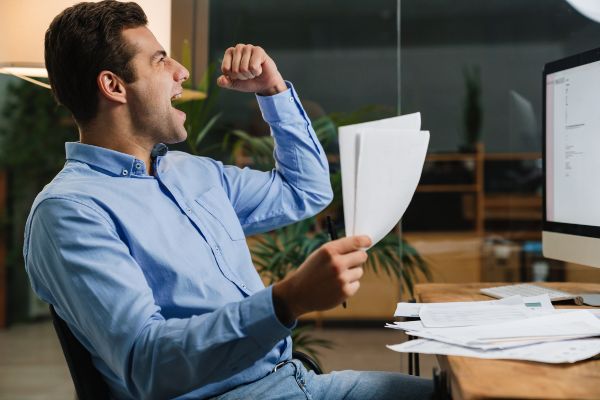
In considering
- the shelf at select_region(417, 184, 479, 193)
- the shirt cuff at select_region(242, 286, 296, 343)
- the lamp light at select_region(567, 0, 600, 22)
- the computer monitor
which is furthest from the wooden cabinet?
the shirt cuff at select_region(242, 286, 296, 343)

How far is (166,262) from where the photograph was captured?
4.22 feet

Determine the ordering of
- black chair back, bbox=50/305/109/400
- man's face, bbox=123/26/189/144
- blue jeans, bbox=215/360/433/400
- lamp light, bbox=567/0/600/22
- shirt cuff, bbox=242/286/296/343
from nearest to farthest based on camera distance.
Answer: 1. shirt cuff, bbox=242/286/296/343
2. black chair back, bbox=50/305/109/400
3. blue jeans, bbox=215/360/433/400
4. man's face, bbox=123/26/189/144
5. lamp light, bbox=567/0/600/22

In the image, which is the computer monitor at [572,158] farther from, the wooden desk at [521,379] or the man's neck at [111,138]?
the man's neck at [111,138]

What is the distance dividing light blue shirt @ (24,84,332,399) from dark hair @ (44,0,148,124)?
4.2 inches

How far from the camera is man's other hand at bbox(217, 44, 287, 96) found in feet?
4.93

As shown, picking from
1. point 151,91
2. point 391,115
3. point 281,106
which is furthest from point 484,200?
point 151,91

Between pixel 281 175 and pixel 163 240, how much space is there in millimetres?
556

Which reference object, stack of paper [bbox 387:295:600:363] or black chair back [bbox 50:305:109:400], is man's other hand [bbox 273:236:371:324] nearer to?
stack of paper [bbox 387:295:600:363]

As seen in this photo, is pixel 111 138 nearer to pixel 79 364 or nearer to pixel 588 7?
pixel 79 364

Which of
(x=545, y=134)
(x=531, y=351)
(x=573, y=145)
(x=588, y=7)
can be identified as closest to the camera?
(x=531, y=351)

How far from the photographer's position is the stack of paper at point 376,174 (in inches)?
35.9

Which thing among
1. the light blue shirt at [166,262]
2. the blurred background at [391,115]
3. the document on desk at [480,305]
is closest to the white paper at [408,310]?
the document on desk at [480,305]

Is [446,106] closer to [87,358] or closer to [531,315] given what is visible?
[531,315]

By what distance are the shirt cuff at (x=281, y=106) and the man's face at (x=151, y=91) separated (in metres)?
0.26
